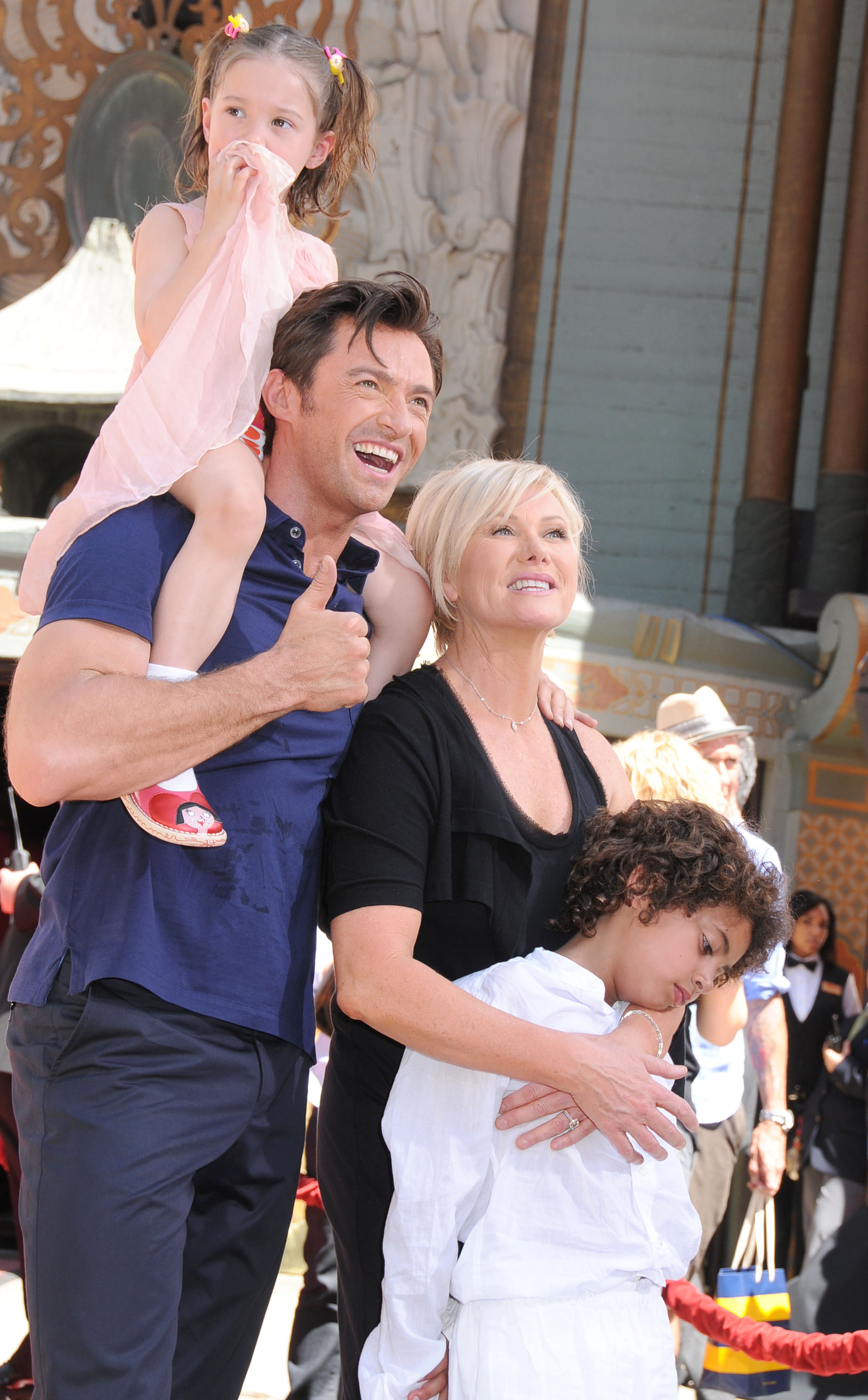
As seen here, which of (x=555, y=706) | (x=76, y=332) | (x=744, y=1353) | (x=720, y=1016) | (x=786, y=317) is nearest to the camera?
(x=555, y=706)

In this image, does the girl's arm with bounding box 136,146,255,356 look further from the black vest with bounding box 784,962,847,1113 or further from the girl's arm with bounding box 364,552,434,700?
the black vest with bounding box 784,962,847,1113

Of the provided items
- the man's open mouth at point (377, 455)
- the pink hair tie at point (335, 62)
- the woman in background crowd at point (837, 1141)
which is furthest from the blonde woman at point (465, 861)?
the woman in background crowd at point (837, 1141)

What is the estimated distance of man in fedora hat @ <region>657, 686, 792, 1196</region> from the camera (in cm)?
380

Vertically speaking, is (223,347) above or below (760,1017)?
above

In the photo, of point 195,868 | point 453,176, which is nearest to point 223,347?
point 195,868

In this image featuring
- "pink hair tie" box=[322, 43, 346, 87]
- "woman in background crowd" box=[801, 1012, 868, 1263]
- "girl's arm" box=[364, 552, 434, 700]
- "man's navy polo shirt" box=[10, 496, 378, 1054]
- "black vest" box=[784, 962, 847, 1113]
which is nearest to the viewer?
"man's navy polo shirt" box=[10, 496, 378, 1054]

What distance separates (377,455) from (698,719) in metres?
2.40

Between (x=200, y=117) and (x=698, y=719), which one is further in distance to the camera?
(x=698, y=719)

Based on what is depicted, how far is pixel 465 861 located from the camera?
1.78 meters

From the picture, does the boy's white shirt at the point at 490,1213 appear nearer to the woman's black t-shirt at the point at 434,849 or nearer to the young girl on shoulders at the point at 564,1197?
the young girl on shoulders at the point at 564,1197

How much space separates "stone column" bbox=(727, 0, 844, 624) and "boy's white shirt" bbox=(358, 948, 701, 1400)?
19.6 feet

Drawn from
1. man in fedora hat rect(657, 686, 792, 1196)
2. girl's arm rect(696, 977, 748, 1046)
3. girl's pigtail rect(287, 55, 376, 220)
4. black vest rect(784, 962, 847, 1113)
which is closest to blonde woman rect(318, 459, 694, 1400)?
girl's pigtail rect(287, 55, 376, 220)

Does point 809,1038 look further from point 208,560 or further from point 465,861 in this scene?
point 208,560

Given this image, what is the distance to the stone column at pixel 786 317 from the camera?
7.37 m
